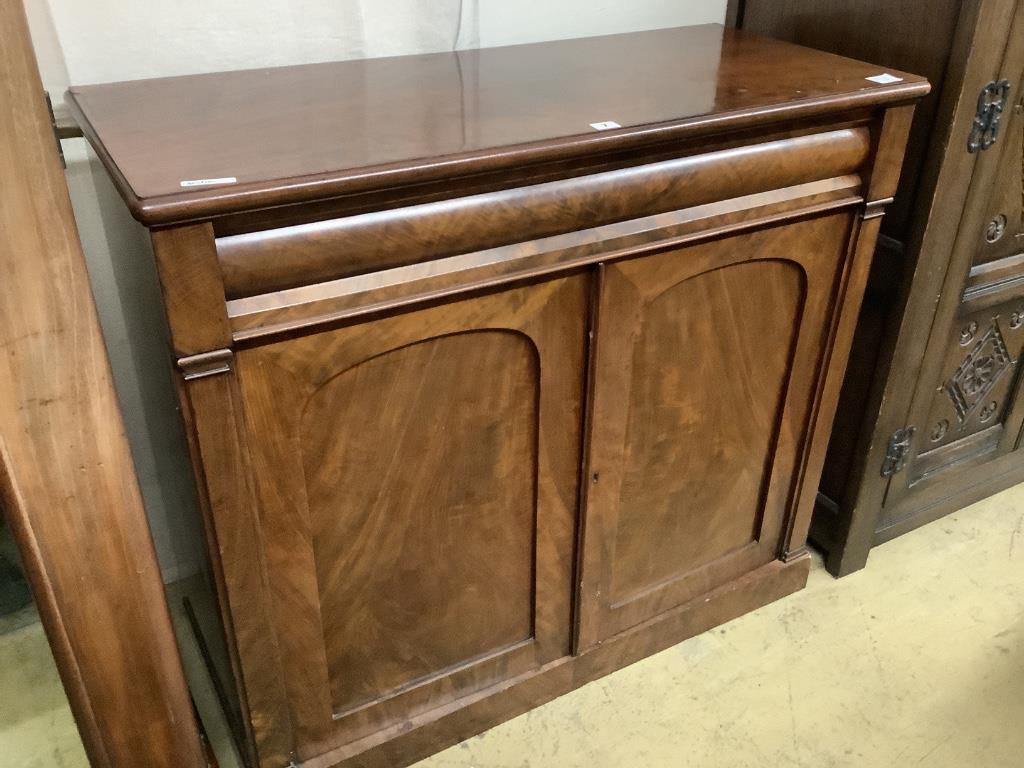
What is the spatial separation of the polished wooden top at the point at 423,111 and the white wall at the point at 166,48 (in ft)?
0.26

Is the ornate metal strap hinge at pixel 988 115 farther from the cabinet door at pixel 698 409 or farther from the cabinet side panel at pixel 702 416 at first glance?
the cabinet side panel at pixel 702 416

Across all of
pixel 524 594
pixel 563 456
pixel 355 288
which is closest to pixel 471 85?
pixel 355 288

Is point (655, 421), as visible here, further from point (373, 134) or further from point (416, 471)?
point (373, 134)

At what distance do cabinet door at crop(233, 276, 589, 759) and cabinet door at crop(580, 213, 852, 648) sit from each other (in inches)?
2.5

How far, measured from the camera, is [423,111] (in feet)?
3.65

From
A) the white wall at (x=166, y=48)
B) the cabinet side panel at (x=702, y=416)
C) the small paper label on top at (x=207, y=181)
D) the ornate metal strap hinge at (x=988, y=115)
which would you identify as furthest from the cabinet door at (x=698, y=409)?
the white wall at (x=166, y=48)

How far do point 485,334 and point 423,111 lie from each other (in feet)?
0.96

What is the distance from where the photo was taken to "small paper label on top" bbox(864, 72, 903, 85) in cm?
123

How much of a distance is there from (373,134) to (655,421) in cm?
60

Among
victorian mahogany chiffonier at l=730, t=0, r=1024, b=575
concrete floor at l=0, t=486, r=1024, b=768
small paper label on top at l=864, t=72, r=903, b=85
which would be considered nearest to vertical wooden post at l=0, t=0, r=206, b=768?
concrete floor at l=0, t=486, r=1024, b=768

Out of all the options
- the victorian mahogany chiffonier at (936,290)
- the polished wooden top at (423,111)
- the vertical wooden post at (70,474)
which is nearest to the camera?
the vertical wooden post at (70,474)

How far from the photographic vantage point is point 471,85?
1.23 meters

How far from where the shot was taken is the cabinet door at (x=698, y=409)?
4.04 feet

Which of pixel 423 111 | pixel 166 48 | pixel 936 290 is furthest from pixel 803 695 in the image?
pixel 166 48
